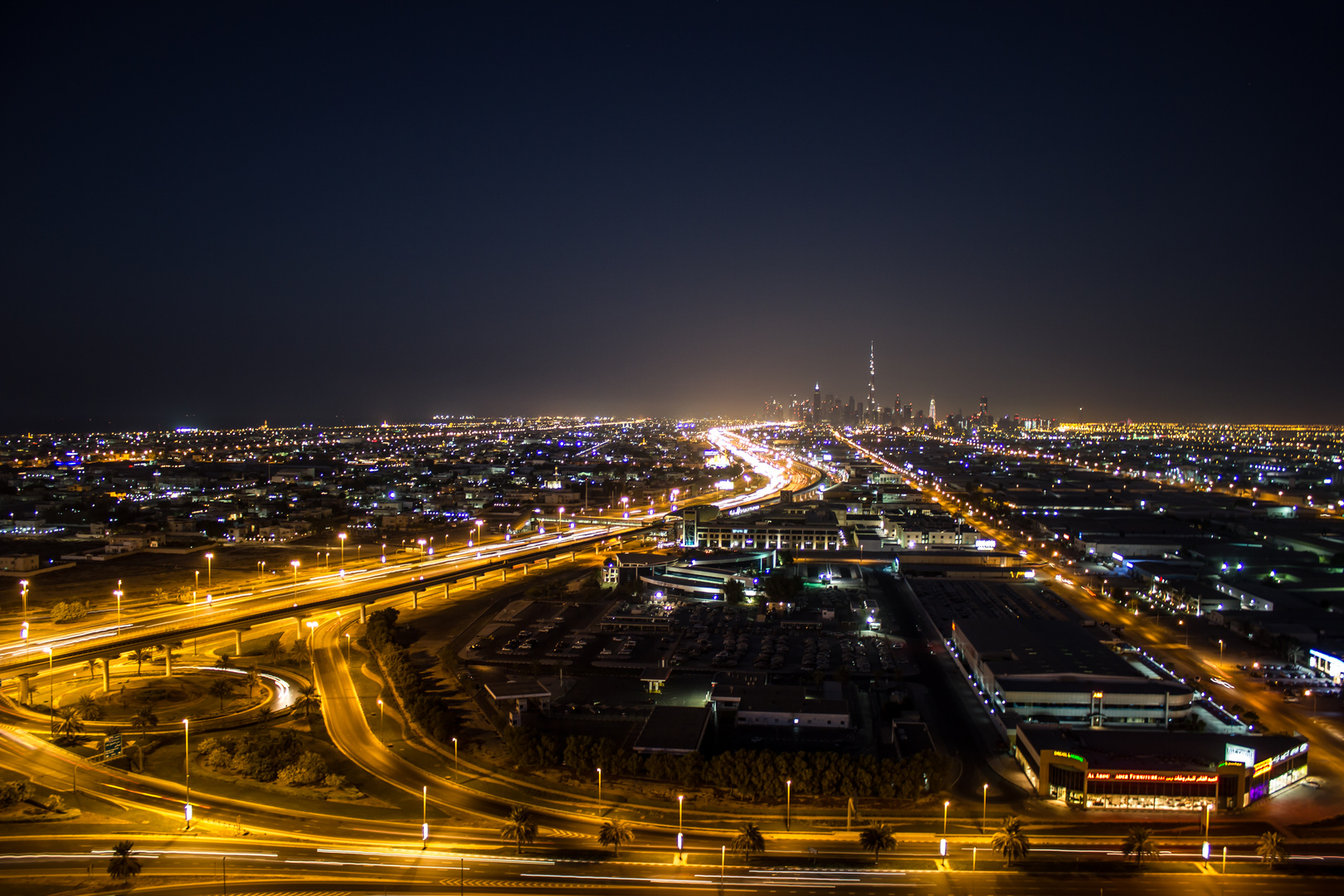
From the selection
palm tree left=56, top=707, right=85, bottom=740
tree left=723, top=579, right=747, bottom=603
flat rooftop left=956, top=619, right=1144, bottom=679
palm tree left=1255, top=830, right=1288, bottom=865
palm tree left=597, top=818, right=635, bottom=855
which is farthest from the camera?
tree left=723, top=579, right=747, bottom=603

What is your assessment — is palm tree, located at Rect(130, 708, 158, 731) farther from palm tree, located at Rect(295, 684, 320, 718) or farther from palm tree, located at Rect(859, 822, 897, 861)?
palm tree, located at Rect(859, 822, 897, 861)

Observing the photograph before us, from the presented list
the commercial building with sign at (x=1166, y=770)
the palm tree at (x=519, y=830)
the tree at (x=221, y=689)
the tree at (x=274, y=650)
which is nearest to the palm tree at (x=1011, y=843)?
the commercial building with sign at (x=1166, y=770)

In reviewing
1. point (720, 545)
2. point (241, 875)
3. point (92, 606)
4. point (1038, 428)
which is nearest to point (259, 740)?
point (241, 875)

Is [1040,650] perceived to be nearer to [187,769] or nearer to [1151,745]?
[1151,745]

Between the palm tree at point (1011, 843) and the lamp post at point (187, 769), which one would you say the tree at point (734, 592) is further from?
the lamp post at point (187, 769)

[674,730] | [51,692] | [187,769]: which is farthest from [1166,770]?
[51,692]

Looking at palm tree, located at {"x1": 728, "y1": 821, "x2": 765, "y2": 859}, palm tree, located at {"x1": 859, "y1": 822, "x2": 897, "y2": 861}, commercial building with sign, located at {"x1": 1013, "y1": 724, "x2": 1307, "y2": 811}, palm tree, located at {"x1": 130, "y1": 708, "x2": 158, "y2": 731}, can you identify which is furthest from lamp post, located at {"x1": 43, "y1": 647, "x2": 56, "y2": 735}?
commercial building with sign, located at {"x1": 1013, "y1": 724, "x2": 1307, "y2": 811}
